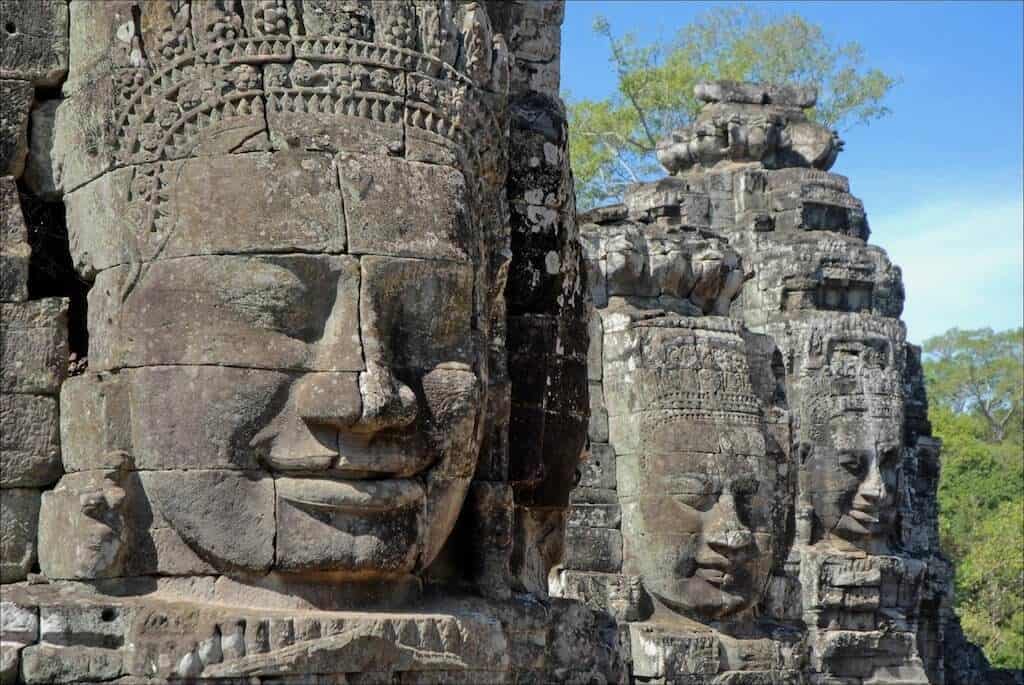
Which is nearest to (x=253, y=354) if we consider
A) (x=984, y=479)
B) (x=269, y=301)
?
(x=269, y=301)

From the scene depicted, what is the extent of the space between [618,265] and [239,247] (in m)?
8.42

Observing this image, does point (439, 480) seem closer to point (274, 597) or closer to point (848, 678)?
point (274, 597)

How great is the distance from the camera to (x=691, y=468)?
536 inches

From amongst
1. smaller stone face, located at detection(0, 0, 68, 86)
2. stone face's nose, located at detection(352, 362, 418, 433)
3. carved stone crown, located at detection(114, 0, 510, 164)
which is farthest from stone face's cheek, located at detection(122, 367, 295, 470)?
smaller stone face, located at detection(0, 0, 68, 86)

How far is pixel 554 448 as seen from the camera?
24.2 feet

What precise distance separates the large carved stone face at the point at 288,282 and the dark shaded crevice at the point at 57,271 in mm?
281

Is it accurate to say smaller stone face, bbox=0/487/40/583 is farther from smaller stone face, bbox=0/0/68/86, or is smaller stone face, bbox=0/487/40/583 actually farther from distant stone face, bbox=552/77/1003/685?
distant stone face, bbox=552/77/1003/685

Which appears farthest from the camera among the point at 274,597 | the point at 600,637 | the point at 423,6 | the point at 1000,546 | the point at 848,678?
the point at 1000,546

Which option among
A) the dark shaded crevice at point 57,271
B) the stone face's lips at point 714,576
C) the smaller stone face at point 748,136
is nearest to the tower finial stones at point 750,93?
the smaller stone face at point 748,136

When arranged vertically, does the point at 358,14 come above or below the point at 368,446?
above

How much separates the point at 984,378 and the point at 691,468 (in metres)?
34.5

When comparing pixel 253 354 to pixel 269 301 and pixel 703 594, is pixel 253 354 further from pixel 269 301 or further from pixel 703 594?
pixel 703 594

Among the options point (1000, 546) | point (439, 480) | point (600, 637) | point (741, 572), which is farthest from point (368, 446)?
point (1000, 546)

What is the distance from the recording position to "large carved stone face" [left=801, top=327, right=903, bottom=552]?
17359mm
